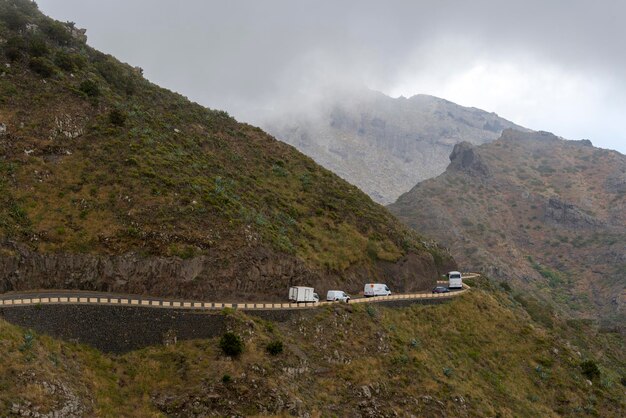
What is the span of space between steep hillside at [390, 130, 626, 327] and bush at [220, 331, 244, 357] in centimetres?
9615

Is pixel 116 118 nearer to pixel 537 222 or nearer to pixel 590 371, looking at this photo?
pixel 590 371

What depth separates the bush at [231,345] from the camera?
34000 millimetres

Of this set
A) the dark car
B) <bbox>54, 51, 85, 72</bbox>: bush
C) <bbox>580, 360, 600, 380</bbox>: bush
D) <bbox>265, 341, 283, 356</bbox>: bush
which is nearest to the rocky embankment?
<bbox>265, 341, 283, 356</bbox>: bush

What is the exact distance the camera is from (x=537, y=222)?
162500 mm

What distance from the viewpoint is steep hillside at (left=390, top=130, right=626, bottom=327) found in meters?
129

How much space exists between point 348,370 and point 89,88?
40.0 m

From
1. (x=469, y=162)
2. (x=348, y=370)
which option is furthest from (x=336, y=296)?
(x=469, y=162)

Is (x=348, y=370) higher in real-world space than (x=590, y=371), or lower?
higher

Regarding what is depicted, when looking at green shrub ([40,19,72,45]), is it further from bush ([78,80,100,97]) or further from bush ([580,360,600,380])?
bush ([580,360,600,380])

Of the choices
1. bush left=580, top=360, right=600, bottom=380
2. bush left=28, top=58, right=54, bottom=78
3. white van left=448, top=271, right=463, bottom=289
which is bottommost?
bush left=580, top=360, right=600, bottom=380

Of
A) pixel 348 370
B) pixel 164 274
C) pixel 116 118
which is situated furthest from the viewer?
pixel 116 118

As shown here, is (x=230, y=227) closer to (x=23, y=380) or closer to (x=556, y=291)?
(x=23, y=380)

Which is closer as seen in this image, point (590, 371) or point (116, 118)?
point (590, 371)

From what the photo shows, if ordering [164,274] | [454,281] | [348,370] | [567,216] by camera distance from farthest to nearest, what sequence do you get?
[567,216]
[454,281]
[164,274]
[348,370]
